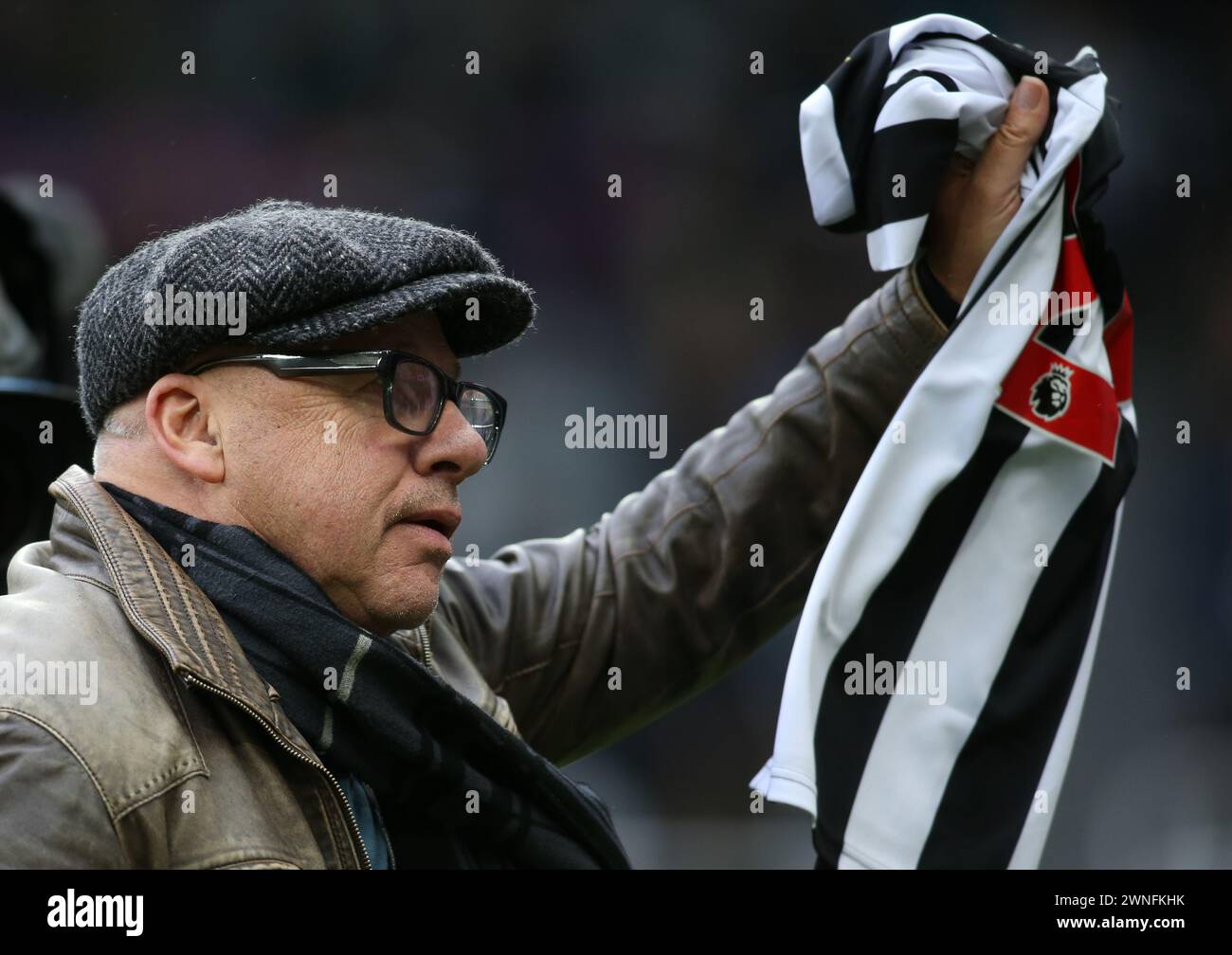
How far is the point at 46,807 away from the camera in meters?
1.08

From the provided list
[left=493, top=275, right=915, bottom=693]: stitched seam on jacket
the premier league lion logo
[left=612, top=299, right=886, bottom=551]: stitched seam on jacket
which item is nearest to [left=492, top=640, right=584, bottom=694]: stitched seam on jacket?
[left=493, top=275, right=915, bottom=693]: stitched seam on jacket

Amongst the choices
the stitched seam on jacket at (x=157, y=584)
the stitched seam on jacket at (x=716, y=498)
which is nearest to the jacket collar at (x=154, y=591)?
the stitched seam on jacket at (x=157, y=584)

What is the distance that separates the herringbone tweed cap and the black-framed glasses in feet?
0.07

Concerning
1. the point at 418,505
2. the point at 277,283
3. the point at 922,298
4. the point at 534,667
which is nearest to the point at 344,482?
the point at 418,505

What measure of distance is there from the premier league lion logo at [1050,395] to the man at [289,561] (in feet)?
0.47

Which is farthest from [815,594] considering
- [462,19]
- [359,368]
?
[462,19]

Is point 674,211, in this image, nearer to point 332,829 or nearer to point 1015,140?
point 1015,140

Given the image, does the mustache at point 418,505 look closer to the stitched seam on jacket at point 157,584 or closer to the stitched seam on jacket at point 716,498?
the stitched seam on jacket at point 157,584

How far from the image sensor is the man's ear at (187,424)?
1342 mm

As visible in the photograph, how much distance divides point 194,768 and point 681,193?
2634 mm

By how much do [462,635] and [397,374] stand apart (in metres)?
0.43

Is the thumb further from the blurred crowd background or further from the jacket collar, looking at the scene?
the blurred crowd background

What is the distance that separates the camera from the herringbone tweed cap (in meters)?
1.31
